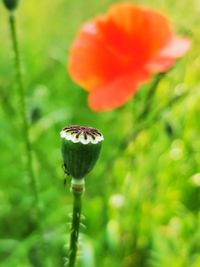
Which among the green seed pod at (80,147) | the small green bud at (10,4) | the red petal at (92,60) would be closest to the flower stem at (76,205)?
the green seed pod at (80,147)

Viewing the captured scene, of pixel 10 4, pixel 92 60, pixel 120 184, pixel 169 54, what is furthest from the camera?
pixel 120 184

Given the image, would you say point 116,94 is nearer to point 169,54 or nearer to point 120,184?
point 169,54

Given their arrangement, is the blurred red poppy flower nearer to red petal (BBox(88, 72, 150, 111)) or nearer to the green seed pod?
red petal (BBox(88, 72, 150, 111))

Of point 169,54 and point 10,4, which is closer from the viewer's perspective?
point 10,4

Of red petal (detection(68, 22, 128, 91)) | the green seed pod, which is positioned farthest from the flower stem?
red petal (detection(68, 22, 128, 91))

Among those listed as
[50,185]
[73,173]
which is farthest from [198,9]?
[73,173]

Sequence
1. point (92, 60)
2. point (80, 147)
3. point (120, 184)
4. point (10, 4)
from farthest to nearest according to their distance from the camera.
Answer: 1. point (120, 184)
2. point (92, 60)
3. point (10, 4)
4. point (80, 147)

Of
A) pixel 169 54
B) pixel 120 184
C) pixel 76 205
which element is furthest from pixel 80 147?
pixel 120 184

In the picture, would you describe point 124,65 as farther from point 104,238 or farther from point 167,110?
point 104,238
